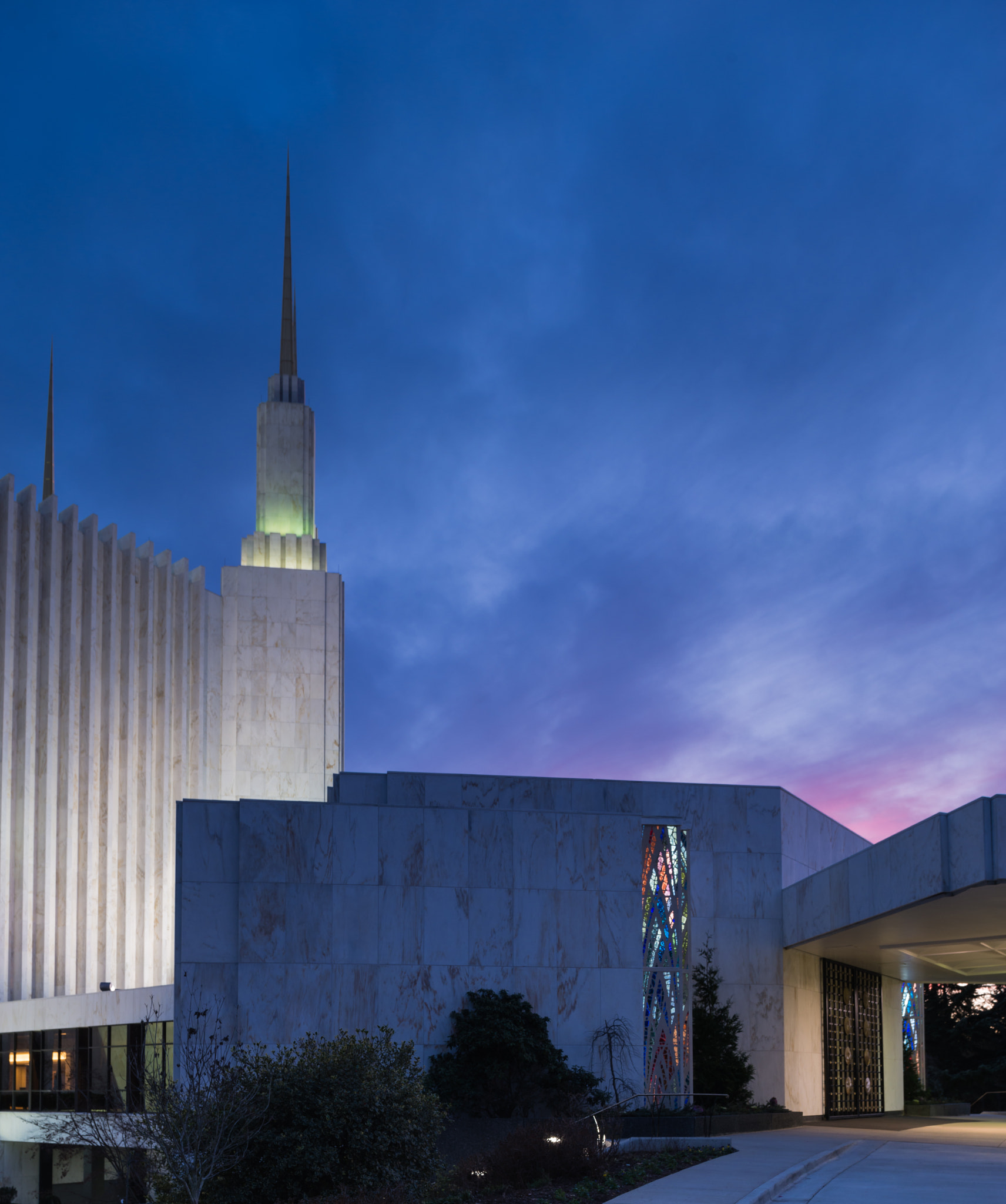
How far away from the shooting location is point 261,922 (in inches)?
939

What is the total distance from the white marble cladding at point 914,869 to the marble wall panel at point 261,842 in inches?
414

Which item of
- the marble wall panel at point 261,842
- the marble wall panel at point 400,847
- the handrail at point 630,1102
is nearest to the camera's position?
the handrail at point 630,1102

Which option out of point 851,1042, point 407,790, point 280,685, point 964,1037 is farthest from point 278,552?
point 964,1037

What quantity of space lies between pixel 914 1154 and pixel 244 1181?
10726 millimetres

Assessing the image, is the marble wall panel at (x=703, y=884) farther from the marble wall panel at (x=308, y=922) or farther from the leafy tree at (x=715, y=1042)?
the marble wall panel at (x=308, y=922)

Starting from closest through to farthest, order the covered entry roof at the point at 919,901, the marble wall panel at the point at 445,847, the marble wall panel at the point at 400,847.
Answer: the covered entry roof at the point at 919,901
the marble wall panel at the point at 400,847
the marble wall panel at the point at 445,847

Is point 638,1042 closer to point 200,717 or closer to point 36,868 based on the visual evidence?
point 36,868

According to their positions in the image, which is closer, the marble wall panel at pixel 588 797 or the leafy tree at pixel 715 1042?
the leafy tree at pixel 715 1042

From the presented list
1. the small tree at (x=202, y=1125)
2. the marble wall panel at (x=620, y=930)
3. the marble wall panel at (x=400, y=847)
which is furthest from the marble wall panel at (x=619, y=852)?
Result: the small tree at (x=202, y=1125)

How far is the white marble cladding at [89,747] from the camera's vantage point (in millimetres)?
43969

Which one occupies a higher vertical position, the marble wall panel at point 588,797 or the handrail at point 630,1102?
the marble wall panel at point 588,797

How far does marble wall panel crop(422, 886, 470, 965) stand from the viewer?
966 inches

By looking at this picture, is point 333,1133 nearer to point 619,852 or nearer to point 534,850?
point 534,850

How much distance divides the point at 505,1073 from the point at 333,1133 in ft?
27.3
